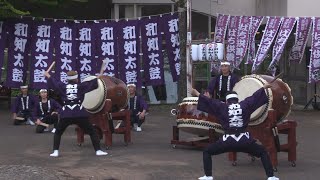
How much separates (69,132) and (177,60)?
224 inches

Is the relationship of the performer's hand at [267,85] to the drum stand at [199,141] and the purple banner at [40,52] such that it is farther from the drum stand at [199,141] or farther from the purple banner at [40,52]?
the purple banner at [40,52]

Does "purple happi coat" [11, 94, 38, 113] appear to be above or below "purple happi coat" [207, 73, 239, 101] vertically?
below

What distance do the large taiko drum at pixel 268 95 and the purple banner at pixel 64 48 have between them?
972 centimetres

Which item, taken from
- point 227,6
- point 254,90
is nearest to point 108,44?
point 227,6

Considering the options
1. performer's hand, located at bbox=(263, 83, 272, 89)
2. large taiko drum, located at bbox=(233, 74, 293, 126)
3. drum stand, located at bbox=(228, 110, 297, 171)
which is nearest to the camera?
performer's hand, located at bbox=(263, 83, 272, 89)

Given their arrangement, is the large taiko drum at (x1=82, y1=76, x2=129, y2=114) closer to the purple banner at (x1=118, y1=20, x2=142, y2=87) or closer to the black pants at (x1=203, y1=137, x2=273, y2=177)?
the black pants at (x1=203, y1=137, x2=273, y2=177)

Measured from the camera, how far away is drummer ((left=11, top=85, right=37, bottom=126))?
16.0 metres

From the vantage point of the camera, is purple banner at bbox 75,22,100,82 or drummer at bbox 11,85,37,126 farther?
purple banner at bbox 75,22,100,82

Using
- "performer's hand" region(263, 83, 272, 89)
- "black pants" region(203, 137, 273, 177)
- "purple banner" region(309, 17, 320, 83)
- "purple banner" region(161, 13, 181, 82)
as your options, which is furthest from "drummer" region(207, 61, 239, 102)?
"purple banner" region(161, 13, 181, 82)

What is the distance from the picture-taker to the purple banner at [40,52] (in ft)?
59.9

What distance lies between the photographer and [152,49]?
18766 millimetres

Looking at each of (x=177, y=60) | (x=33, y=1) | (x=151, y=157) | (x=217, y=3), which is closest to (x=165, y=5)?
(x=217, y=3)

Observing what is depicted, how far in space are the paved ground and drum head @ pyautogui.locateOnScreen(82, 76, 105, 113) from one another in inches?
35.2

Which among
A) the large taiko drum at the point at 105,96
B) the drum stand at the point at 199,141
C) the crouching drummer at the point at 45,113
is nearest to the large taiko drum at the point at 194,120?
the drum stand at the point at 199,141
